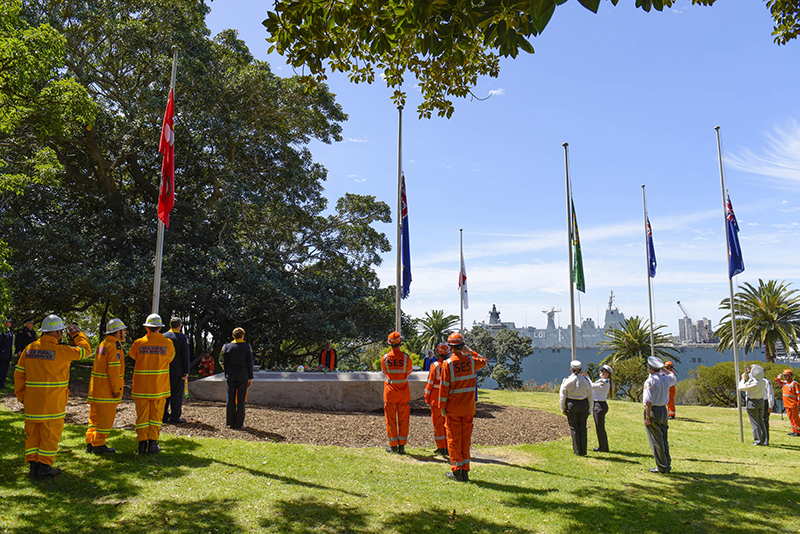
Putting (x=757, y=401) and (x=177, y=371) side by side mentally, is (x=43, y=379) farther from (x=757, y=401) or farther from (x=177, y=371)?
(x=757, y=401)

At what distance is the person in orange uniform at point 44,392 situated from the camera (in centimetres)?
571

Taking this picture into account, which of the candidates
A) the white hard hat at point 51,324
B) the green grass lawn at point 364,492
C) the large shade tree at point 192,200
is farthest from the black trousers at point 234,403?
the large shade tree at point 192,200

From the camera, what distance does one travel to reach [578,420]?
896 cm

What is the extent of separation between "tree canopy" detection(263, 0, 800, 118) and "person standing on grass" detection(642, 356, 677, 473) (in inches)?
209

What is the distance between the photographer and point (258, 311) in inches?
817

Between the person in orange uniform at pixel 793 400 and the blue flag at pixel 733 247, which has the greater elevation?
the blue flag at pixel 733 247

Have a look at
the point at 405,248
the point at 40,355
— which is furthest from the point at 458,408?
the point at 405,248

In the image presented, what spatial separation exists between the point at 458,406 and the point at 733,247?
31.0 ft

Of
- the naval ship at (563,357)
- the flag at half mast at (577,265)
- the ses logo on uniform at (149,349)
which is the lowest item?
the naval ship at (563,357)

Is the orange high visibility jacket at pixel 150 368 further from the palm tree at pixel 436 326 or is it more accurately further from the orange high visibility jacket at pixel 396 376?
the palm tree at pixel 436 326

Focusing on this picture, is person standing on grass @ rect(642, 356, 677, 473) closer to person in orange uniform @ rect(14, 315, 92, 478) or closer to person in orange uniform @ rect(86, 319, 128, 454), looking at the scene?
person in orange uniform @ rect(86, 319, 128, 454)

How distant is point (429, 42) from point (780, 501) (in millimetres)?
7133

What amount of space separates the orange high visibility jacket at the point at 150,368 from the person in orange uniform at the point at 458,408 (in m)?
3.98

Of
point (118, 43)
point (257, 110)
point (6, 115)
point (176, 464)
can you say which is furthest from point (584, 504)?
point (118, 43)
